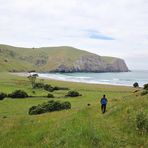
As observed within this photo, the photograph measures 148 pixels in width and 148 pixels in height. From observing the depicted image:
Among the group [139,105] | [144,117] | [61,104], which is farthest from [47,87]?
[144,117]

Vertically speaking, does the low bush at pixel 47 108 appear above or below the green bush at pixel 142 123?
below

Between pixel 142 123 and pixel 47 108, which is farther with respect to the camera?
pixel 47 108

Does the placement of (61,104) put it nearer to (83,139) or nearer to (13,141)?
(13,141)

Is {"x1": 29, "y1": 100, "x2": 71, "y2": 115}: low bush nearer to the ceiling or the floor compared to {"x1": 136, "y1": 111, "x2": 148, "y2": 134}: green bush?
nearer to the floor

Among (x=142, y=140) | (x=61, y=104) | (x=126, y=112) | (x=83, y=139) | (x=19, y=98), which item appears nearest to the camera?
(x=83, y=139)

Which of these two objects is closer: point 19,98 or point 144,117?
point 144,117

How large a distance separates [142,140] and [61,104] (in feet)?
122

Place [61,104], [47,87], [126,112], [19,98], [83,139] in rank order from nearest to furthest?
[83,139] → [126,112] → [61,104] → [19,98] → [47,87]

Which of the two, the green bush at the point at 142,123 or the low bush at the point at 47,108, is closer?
the green bush at the point at 142,123

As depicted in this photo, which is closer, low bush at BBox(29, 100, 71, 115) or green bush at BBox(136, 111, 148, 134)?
green bush at BBox(136, 111, 148, 134)

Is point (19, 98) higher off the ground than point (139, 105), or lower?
lower

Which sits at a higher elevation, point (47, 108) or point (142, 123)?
point (142, 123)

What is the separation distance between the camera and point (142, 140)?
17875 mm

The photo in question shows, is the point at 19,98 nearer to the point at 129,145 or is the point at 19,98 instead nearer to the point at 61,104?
the point at 61,104
